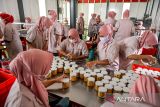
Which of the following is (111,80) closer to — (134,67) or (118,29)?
(134,67)

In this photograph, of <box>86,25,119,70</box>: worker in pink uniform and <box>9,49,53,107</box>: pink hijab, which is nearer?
<box>9,49,53,107</box>: pink hijab

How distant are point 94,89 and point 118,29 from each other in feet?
8.96

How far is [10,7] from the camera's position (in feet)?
18.7

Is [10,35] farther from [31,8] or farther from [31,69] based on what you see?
[31,8]

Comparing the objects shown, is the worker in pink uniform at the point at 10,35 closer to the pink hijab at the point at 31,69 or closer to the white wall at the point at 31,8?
the pink hijab at the point at 31,69

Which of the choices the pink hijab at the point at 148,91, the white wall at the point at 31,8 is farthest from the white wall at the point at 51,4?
the pink hijab at the point at 148,91

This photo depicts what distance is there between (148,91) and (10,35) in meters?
2.95

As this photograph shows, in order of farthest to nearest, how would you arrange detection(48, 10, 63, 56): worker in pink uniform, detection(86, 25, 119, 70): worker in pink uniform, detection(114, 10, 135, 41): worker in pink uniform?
1. detection(114, 10, 135, 41): worker in pink uniform
2. detection(48, 10, 63, 56): worker in pink uniform
3. detection(86, 25, 119, 70): worker in pink uniform

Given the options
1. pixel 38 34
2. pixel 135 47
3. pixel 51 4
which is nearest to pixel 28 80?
pixel 135 47

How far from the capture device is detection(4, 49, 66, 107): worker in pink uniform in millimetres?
1063

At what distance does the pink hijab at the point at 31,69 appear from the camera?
3.70 feet

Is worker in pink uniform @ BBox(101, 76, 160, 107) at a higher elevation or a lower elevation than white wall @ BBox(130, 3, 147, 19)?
lower

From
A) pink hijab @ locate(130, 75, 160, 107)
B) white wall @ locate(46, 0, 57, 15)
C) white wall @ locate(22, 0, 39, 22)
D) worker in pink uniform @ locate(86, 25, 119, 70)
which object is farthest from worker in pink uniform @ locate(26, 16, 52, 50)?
white wall @ locate(46, 0, 57, 15)

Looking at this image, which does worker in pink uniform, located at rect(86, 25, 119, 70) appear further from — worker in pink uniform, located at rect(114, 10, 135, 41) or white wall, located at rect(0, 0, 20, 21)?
white wall, located at rect(0, 0, 20, 21)
